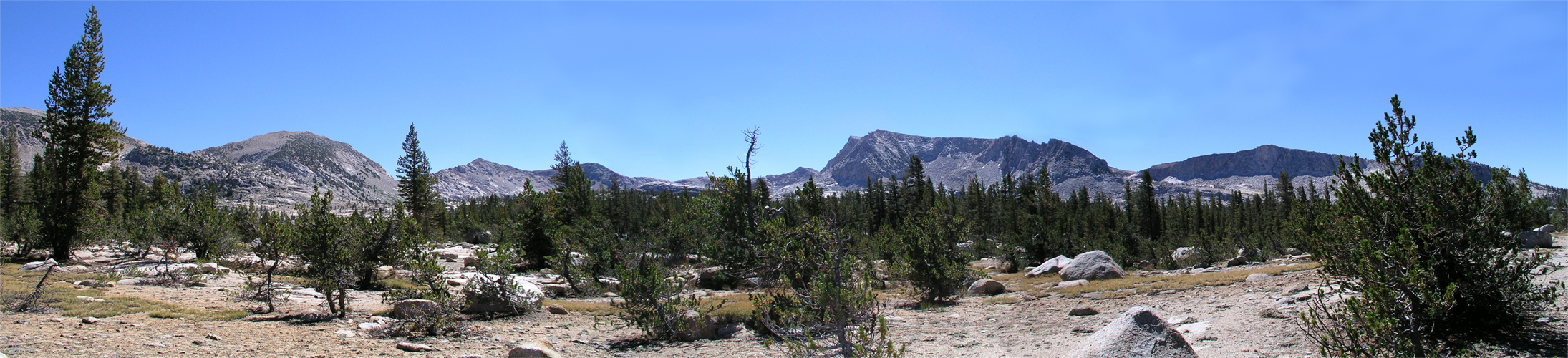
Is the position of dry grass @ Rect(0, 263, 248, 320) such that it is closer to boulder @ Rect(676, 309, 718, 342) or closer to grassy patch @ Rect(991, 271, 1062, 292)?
boulder @ Rect(676, 309, 718, 342)

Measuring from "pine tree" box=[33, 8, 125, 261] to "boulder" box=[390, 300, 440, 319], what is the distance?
20.3 meters

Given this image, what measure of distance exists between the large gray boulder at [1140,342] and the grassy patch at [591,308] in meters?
10.7

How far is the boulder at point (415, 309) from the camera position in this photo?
36.5 ft

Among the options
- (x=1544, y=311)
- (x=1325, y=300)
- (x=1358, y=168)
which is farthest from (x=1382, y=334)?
(x=1325, y=300)

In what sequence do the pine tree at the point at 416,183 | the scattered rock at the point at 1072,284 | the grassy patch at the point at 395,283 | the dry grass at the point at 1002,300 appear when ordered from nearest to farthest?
the dry grass at the point at 1002,300 < the grassy patch at the point at 395,283 < the scattered rock at the point at 1072,284 < the pine tree at the point at 416,183

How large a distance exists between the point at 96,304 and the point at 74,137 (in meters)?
17.9

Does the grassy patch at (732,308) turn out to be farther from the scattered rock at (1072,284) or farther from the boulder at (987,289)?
the scattered rock at (1072,284)

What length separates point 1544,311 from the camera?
28.8ft

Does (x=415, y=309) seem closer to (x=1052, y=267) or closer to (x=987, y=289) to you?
(x=987, y=289)

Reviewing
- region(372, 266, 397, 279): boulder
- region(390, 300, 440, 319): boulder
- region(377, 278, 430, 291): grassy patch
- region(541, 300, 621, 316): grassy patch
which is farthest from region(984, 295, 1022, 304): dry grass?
region(372, 266, 397, 279): boulder

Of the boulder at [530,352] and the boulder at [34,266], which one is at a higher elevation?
the boulder at [34,266]

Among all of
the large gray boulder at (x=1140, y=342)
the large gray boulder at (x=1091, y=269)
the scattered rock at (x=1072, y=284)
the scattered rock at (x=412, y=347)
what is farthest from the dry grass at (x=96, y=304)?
the large gray boulder at (x=1091, y=269)

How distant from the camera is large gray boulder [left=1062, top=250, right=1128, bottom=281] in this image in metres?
23.3

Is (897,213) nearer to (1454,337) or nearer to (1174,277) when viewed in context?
(1174,277)
